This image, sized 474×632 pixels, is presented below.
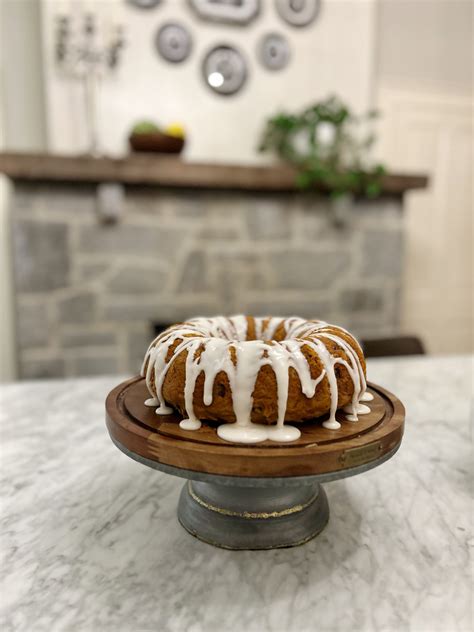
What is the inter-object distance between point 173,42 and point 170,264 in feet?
3.54

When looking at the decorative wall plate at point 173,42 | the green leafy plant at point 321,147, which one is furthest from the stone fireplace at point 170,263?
the decorative wall plate at point 173,42

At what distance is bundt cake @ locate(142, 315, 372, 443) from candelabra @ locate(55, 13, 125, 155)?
74.0 inches

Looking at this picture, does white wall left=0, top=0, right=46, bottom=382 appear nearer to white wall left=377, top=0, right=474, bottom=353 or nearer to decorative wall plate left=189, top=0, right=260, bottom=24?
decorative wall plate left=189, top=0, right=260, bottom=24

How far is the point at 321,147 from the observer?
246 centimetres

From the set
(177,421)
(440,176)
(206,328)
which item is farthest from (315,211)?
(177,421)

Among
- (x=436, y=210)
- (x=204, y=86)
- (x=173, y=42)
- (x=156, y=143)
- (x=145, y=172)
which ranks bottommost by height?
(x=436, y=210)

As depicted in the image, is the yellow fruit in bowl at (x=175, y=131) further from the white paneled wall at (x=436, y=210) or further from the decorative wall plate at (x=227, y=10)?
the white paneled wall at (x=436, y=210)

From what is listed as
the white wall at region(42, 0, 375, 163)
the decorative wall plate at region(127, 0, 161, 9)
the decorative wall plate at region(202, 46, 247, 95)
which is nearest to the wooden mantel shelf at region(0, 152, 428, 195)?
the white wall at region(42, 0, 375, 163)

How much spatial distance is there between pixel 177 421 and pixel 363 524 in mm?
287

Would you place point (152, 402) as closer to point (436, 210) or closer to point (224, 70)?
point (224, 70)

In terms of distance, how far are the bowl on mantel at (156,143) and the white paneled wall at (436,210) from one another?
142cm

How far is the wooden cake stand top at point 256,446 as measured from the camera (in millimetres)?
488

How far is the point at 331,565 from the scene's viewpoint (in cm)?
56

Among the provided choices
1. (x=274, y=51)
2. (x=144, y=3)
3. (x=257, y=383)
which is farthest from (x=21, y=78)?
(x=257, y=383)
